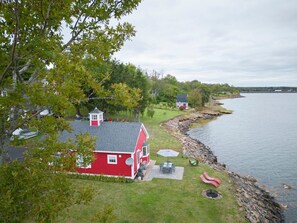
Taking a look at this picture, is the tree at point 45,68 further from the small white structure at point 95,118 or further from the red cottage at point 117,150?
the small white structure at point 95,118

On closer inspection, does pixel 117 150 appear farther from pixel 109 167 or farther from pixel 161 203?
pixel 161 203

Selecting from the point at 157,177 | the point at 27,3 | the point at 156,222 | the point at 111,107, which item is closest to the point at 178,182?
the point at 157,177

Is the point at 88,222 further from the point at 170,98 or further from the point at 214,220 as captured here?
the point at 170,98

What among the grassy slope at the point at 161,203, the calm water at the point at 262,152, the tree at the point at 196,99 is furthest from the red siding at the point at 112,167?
the tree at the point at 196,99

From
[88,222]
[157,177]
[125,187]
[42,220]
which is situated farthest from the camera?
[157,177]

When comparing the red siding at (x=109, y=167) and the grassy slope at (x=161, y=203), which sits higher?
the red siding at (x=109, y=167)

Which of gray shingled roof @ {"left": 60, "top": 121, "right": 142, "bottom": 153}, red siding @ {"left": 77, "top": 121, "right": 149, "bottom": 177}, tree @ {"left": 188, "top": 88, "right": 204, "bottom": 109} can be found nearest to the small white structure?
gray shingled roof @ {"left": 60, "top": 121, "right": 142, "bottom": 153}

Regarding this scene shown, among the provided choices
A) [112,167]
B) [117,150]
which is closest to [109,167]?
[112,167]
